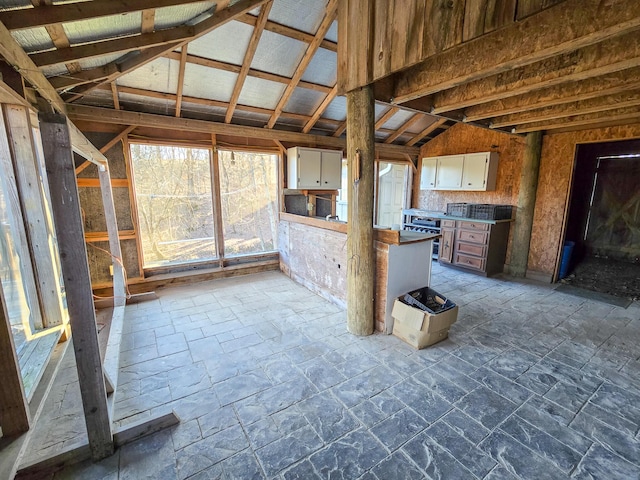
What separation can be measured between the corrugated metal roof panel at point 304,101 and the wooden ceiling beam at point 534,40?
2.39 metres

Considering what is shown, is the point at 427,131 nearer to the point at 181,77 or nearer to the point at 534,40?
the point at 534,40

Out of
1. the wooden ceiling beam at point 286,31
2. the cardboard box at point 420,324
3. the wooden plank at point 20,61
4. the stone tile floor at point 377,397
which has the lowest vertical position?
the stone tile floor at point 377,397

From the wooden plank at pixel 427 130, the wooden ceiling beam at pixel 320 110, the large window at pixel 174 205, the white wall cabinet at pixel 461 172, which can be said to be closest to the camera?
the wooden ceiling beam at pixel 320 110

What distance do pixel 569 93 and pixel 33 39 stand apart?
458cm

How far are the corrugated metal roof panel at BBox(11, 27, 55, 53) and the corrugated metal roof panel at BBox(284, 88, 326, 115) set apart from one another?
9.89 ft

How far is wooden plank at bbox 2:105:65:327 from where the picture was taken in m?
2.54

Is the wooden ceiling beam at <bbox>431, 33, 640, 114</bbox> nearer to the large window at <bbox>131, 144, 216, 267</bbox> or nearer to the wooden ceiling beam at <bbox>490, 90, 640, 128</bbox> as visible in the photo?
the wooden ceiling beam at <bbox>490, 90, 640, 128</bbox>

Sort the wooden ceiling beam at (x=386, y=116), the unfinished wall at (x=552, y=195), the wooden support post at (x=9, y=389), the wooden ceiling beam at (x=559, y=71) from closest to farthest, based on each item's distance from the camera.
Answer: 1. the wooden support post at (x=9, y=389)
2. the wooden ceiling beam at (x=559, y=71)
3. the unfinished wall at (x=552, y=195)
4. the wooden ceiling beam at (x=386, y=116)

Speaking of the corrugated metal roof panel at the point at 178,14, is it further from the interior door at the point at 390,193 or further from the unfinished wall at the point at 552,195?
the interior door at the point at 390,193

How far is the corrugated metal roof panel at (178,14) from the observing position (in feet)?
8.20

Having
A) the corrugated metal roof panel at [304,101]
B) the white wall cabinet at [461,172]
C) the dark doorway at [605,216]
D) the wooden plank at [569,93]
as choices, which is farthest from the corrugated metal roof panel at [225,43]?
the dark doorway at [605,216]

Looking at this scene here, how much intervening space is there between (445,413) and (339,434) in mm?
806

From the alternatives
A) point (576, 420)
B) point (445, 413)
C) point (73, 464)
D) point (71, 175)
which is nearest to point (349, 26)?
point (71, 175)

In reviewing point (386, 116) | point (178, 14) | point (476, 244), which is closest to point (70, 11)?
point (178, 14)
